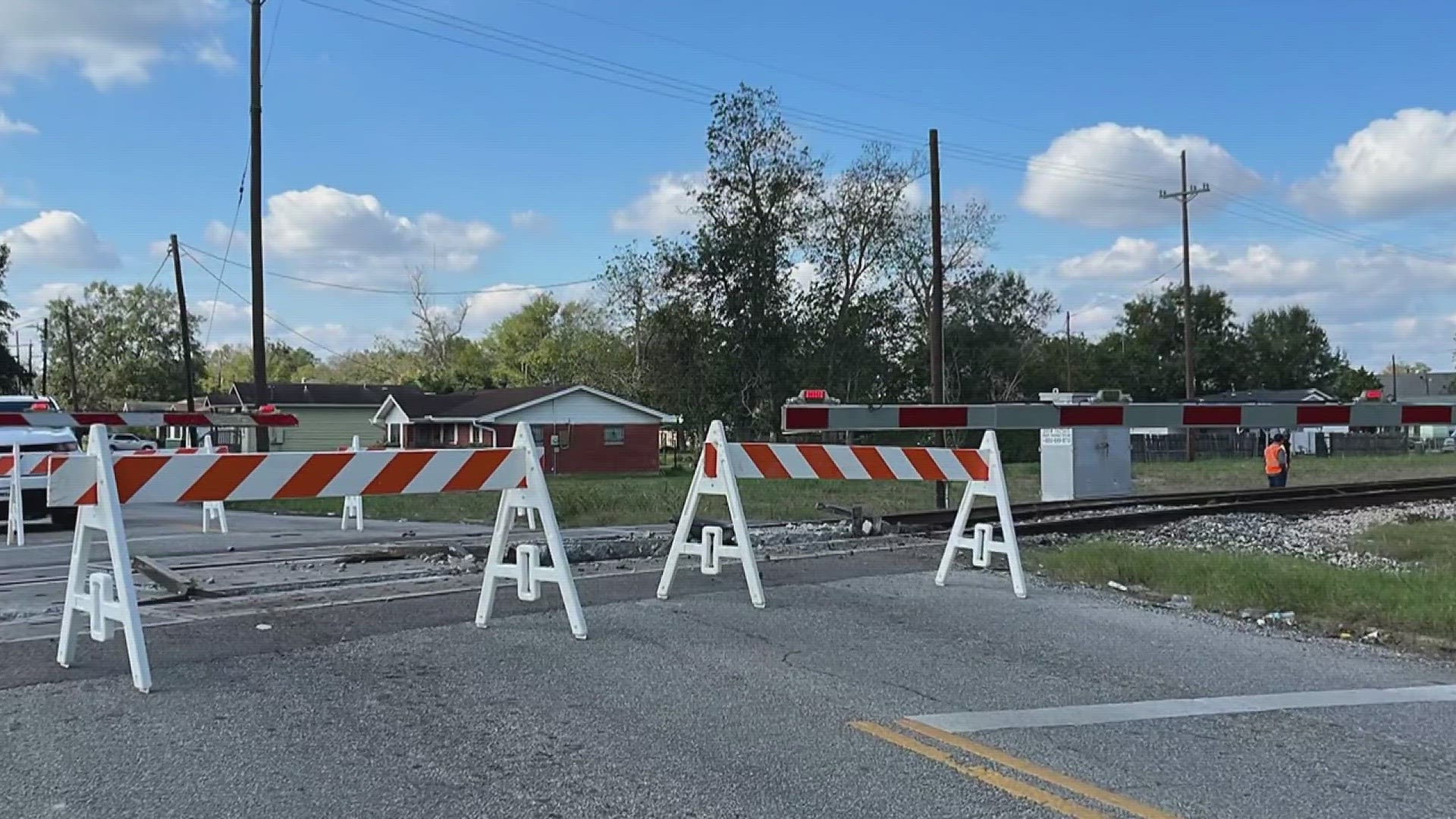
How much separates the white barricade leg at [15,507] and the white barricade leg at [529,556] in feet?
30.7

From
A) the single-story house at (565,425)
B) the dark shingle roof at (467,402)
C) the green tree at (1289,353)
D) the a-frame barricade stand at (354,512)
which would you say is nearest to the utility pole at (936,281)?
the a-frame barricade stand at (354,512)

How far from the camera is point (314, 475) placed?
7.39 meters

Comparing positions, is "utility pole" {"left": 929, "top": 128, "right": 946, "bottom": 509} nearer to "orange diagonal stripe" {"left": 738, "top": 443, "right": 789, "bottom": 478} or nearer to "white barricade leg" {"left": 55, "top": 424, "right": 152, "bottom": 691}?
"orange diagonal stripe" {"left": 738, "top": 443, "right": 789, "bottom": 478}

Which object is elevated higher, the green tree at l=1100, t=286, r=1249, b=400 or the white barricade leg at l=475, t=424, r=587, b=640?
the green tree at l=1100, t=286, r=1249, b=400

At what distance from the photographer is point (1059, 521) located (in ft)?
49.6

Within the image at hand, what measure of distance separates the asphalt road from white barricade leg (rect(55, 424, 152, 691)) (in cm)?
22

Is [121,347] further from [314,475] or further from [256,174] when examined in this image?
[314,475]

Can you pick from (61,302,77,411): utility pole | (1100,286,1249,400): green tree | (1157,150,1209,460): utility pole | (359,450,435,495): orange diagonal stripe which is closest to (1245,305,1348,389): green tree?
(1100,286,1249,400): green tree

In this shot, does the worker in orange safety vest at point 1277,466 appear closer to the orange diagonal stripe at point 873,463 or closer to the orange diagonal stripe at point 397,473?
the orange diagonal stripe at point 873,463

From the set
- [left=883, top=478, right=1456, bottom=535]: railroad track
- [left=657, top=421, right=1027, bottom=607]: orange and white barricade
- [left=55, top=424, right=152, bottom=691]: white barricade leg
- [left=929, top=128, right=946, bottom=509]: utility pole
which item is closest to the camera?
[left=55, top=424, right=152, bottom=691]: white barricade leg

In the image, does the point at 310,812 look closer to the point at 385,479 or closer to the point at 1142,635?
the point at 385,479

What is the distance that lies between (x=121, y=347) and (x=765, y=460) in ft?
339

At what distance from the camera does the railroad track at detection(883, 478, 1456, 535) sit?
14965mm

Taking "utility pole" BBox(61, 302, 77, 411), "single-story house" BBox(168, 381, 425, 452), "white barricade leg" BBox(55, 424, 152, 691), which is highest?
"utility pole" BBox(61, 302, 77, 411)
